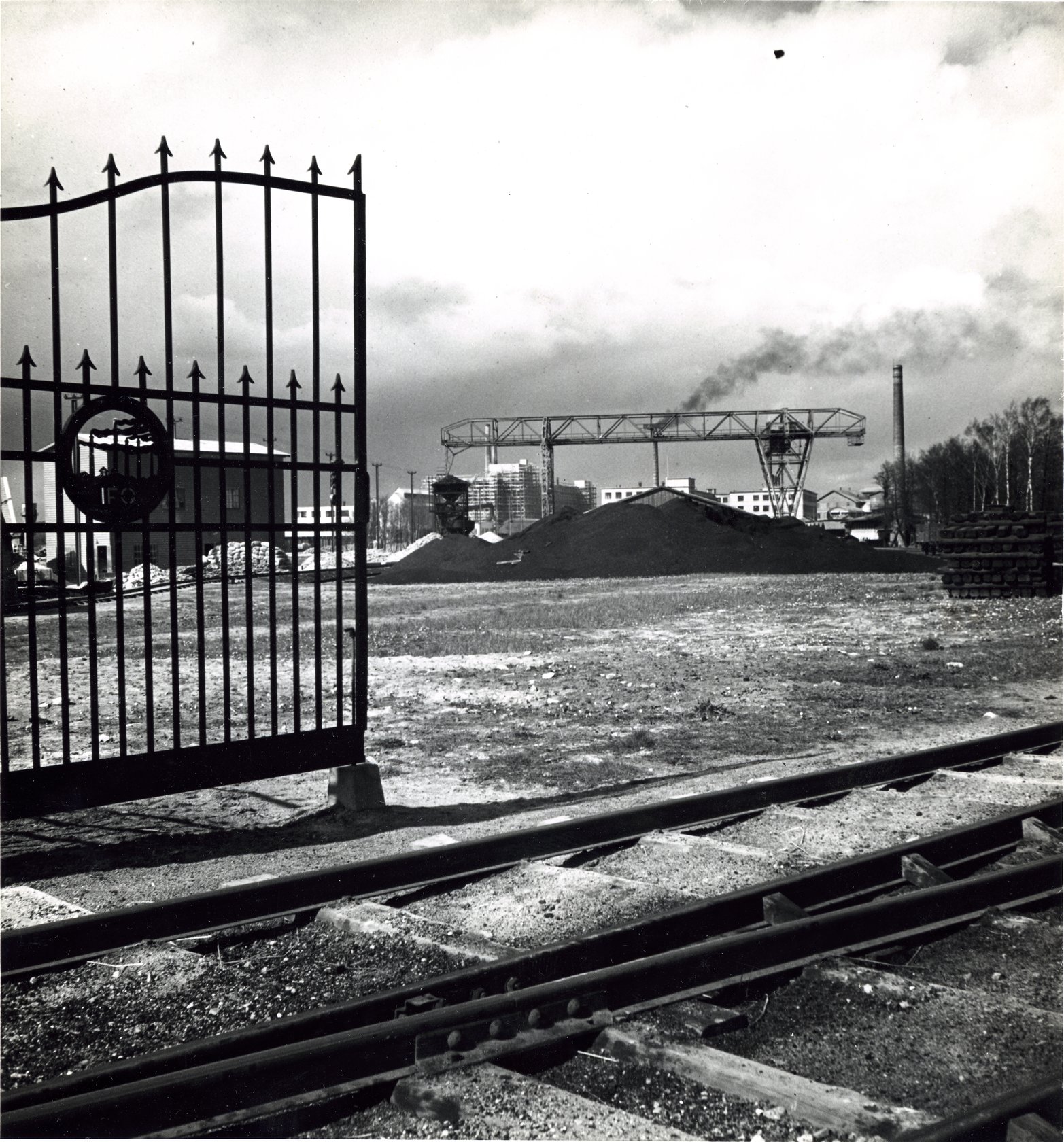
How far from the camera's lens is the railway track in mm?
2396

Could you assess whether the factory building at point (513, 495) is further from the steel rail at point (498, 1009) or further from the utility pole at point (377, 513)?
the steel rail at point (498, 1009)

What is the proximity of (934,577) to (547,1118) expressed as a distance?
1098 inches

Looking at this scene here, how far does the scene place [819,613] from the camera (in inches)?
720

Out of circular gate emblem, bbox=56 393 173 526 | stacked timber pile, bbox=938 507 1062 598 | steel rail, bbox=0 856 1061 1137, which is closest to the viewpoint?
steel rail, bbox=0 856 1061 1137

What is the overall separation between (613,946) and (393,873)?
122cm

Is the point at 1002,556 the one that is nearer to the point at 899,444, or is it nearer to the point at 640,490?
the point at 899,444

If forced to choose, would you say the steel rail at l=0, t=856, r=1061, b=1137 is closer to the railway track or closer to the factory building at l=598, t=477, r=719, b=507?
the railway track

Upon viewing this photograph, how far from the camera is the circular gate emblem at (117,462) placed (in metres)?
4.51

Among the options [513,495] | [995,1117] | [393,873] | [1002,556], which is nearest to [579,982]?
[995,1117]

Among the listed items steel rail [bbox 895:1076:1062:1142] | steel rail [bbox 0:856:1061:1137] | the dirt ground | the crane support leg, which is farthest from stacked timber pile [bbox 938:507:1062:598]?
the crane support leg

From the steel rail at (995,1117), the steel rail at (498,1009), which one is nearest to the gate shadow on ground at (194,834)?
the steel rail at (498,1009)

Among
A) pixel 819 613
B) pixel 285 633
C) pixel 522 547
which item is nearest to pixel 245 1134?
pixel 285 633

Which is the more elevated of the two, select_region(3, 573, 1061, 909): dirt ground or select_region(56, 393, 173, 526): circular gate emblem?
select_region(56, 393, 173, 526): circular gate emblem

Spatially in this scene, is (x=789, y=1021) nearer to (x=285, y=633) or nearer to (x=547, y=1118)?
(x=547, y=1118)
